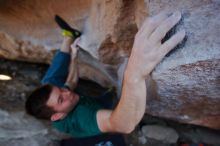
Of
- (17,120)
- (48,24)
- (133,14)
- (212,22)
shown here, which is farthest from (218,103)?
(17,120)

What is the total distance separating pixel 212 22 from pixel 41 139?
1.16 metres

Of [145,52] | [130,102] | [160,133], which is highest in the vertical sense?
[145,52]

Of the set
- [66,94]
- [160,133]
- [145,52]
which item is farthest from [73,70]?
[145,52]

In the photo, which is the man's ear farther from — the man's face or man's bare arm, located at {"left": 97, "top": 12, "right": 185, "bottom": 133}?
man's bare arm, located at {"left": 97, "top": 12, "right": 185, "bottom": 133}

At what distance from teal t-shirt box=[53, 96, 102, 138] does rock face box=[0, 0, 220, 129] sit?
22 cm

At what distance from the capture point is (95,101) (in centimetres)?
147

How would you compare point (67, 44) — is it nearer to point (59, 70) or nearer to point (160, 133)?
point (59, 70)

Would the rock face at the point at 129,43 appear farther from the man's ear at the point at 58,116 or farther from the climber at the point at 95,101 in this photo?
the man's ear at the point at 58,116

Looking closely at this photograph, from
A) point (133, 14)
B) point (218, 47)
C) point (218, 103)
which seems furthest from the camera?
point (133, 14)

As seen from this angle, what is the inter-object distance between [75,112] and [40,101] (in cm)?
15

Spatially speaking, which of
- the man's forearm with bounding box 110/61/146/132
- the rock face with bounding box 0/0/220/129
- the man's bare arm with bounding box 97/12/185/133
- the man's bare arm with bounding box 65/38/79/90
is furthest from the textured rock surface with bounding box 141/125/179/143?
the man's bare arm with bounding box 97/12/185/133

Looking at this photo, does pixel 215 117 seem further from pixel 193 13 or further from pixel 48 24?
pixel 48 24

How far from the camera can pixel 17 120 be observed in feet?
5.72

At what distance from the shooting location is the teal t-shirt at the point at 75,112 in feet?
4.22
